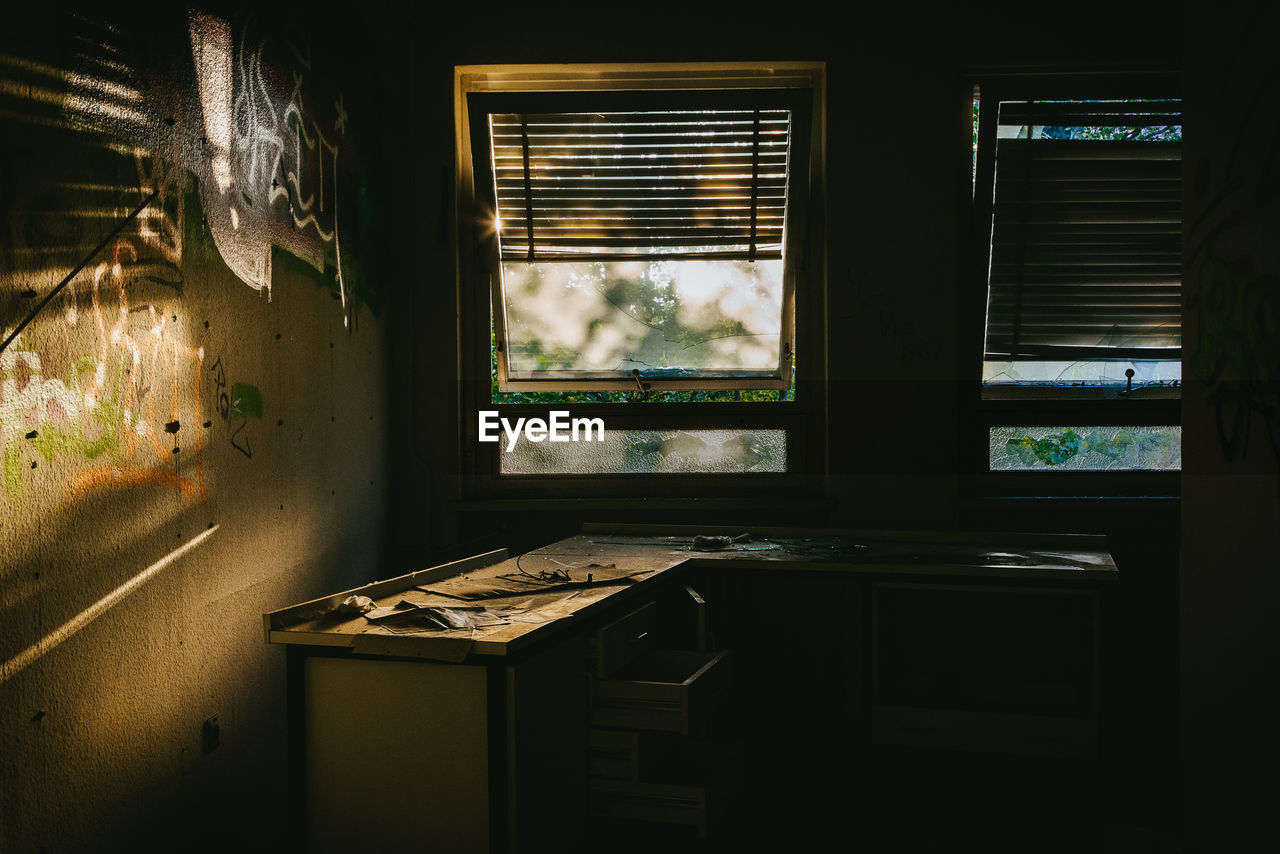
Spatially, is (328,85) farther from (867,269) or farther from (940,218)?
(940,218)

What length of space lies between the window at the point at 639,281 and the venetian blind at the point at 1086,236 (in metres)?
0.81

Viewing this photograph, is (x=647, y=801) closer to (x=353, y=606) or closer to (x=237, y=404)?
(x=353, y=606)

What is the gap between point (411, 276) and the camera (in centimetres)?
400

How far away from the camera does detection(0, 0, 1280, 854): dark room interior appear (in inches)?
69.9

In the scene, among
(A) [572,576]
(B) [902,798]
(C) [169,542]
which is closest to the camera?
(C) [169,542]

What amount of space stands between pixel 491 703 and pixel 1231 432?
1.50 m

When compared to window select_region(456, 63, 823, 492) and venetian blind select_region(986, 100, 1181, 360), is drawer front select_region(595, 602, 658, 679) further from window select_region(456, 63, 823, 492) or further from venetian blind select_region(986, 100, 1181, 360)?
venetian blind select_region(986, 100, 1181, 360)

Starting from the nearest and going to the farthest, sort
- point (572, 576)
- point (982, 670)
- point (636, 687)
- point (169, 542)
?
point (169, 542) → point (636, 687) → point (572, 576) → point (982, 670)

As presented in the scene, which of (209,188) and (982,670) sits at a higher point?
(209,188)

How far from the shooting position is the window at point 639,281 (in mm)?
3979

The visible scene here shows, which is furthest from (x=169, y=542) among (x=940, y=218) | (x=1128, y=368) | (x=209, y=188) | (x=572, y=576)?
(x=1128, y=368)

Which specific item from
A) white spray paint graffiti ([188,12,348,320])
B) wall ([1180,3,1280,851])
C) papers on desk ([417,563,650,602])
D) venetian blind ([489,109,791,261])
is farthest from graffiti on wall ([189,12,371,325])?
wall ([1180,3,1280,851])

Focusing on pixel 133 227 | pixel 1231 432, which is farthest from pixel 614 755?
pixel 133 227

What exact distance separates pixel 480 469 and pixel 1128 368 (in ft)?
9.38
